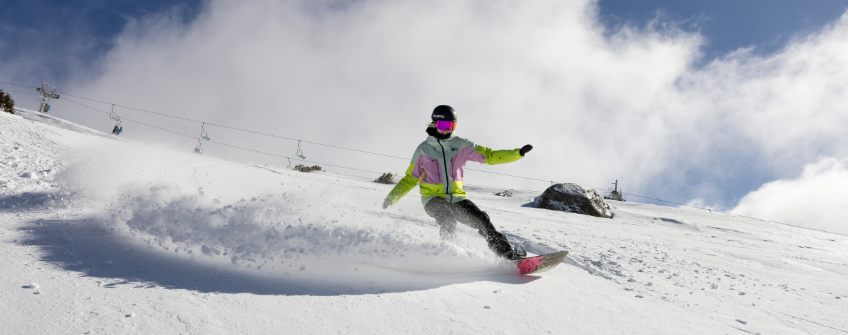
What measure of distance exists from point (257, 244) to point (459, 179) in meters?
1.76

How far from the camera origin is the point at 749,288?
3.09 meters

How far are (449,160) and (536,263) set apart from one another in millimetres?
1152

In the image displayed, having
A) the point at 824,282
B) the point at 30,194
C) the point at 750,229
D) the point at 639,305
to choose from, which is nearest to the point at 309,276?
the point at 639,305

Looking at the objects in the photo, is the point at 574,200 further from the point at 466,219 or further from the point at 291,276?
the point at 291,276

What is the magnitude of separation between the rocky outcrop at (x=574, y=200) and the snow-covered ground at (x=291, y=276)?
5.42m

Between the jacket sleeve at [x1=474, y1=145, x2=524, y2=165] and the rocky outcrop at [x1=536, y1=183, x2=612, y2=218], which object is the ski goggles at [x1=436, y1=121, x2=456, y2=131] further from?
the rocky outcrop at [x1=536, y1=183, x2=612, y2=218]

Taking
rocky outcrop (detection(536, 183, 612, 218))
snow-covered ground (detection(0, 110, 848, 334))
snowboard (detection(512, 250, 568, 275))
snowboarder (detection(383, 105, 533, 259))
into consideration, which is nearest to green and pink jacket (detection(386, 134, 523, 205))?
snowboarder (detection(383, 105, 533, 259))

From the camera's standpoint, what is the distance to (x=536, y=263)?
2928 millimetres

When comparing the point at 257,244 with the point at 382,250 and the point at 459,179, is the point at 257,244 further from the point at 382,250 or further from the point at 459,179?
the point at 459,179

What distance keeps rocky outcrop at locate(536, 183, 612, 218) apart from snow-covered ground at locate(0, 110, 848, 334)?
542cm

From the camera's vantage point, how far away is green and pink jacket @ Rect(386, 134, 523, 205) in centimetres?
328

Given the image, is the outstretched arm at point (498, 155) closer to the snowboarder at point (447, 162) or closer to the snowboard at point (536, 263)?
the snowboarder at point (447, 162)

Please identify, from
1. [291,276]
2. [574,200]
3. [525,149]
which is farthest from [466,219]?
[574,200]

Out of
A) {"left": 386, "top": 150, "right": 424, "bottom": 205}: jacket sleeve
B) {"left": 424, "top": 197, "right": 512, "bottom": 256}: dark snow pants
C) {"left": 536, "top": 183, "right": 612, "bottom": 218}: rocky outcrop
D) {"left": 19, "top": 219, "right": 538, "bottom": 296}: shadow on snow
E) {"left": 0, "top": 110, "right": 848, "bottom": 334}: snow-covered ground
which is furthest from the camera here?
{"left": 536, "top": 183, "right": 612, "bottom": 218}: rocky outcrop
